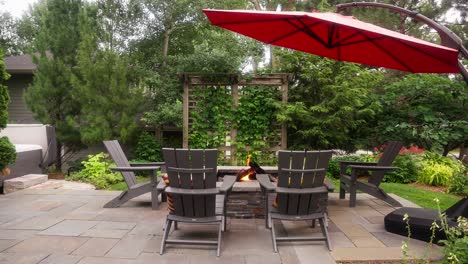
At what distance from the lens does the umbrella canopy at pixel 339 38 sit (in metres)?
3.11

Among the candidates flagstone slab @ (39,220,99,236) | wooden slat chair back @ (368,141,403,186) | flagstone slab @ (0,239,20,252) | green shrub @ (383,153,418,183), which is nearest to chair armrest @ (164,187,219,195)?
flagstone slab @ (39,220,99,236)

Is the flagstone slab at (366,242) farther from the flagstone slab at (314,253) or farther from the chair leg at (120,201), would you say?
the chair leg at (120,201)

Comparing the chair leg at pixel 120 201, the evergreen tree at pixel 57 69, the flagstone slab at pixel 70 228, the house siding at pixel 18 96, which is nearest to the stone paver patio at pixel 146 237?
the flagstone slab at pixel 70 228

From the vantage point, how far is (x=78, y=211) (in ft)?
14.5

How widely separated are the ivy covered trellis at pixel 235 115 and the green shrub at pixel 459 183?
3317 mm

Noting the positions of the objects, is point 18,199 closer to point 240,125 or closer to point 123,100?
point 123,100

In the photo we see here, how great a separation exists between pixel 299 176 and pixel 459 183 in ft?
13.9

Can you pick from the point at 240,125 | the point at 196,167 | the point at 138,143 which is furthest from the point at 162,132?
the point at 196,167

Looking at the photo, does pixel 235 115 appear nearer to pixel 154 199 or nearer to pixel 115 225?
pixel 154 199

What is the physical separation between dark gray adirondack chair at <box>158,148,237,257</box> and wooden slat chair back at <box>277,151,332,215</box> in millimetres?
585

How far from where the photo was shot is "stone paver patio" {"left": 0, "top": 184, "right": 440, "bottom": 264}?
9.84ft

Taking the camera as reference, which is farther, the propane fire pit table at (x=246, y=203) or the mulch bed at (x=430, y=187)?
the mulch bed at (x=430, y=187)

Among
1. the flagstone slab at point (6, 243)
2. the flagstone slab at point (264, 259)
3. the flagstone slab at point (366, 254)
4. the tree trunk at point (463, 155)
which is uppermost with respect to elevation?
the tree trunk at point (463, 155)

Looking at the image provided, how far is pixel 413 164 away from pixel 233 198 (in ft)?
15.6
